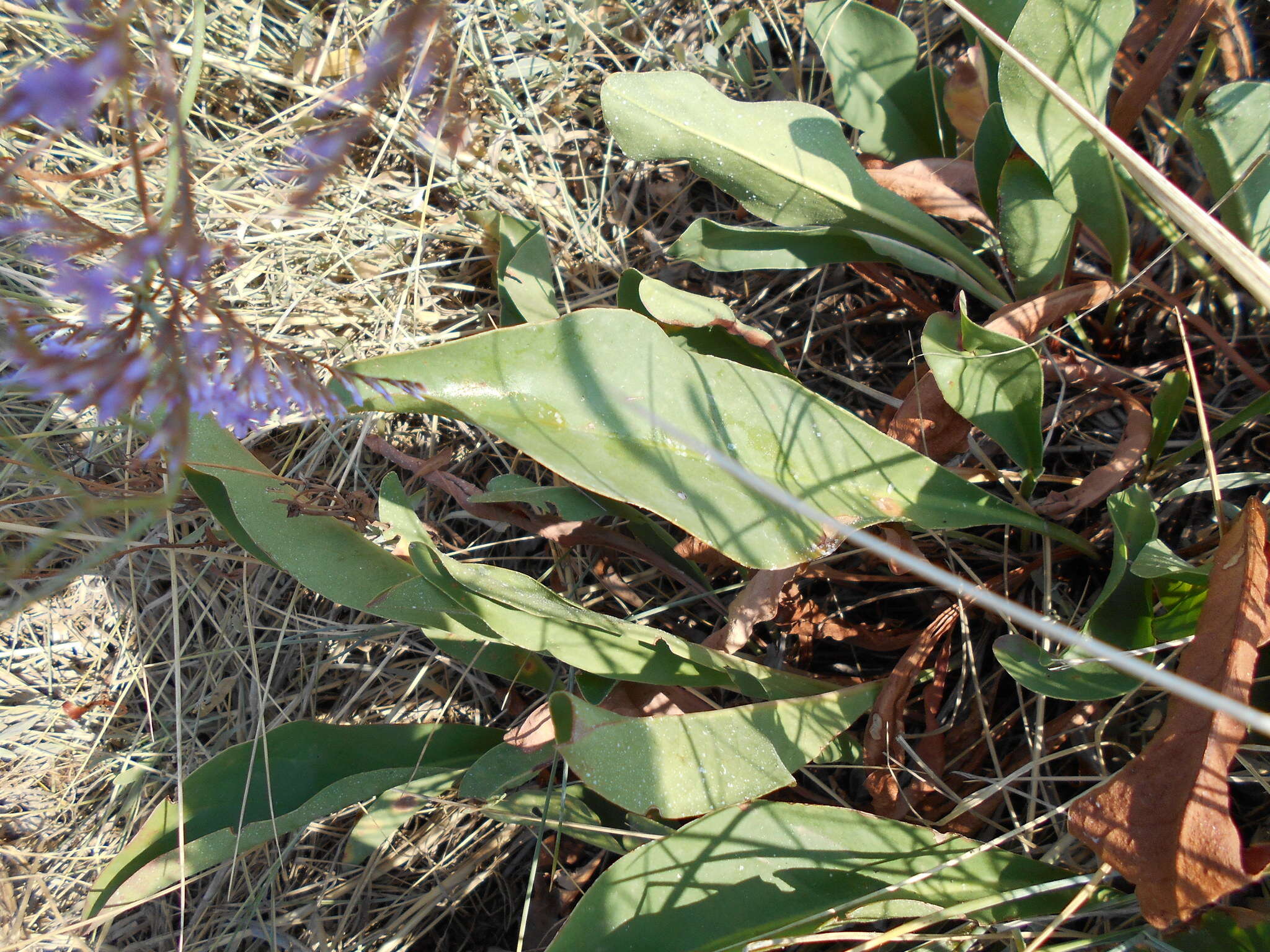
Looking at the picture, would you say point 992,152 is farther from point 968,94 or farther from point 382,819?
point 382,819

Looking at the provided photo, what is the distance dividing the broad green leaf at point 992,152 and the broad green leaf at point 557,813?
2.81ft

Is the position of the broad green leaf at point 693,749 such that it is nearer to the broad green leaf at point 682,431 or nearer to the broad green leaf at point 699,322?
the broad green leaf at point 682,431

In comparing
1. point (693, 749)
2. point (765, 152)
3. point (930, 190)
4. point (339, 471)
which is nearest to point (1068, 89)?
point (930, 190)

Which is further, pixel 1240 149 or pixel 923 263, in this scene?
pixel 923 263

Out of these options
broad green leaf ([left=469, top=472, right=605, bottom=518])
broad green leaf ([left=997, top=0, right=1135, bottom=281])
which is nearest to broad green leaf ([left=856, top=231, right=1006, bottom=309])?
broad green leaf ([left=997, top=0, right=1135, bottom=281])

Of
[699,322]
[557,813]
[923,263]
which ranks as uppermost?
[923,263]

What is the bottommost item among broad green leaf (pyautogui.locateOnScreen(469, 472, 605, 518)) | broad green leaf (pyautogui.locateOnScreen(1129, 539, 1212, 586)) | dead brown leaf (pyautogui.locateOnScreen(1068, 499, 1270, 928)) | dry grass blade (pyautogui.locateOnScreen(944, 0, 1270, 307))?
broad green leaf (pyautogui.locateOnScreen(469, 472, 605, 518))

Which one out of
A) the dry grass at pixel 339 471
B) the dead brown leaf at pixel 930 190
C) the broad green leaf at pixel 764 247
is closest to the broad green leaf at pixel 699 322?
the broad green leaf at pixel 764 247

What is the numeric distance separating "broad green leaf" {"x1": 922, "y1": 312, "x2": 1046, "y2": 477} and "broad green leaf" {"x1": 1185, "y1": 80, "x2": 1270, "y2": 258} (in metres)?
0.31

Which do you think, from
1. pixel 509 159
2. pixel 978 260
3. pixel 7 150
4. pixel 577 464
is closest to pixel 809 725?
pixel 577 464

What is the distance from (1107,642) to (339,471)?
1075 millimetres

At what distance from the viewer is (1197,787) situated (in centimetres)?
68

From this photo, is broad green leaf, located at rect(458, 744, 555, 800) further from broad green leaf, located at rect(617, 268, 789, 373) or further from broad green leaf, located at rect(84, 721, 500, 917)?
broad green leaf, located at rect(617, 268, 789, 373)

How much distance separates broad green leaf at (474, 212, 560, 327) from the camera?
1.05m
